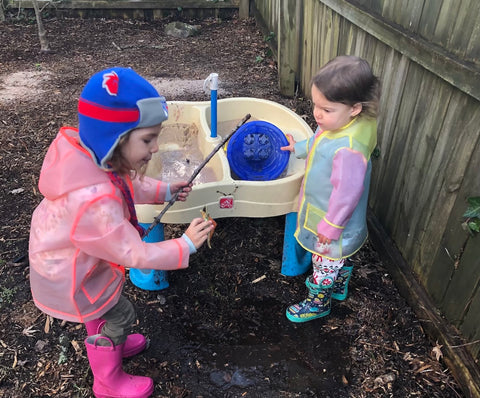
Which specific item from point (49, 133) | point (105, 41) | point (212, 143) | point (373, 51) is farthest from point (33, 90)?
point (373, 51)

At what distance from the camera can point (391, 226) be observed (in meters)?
2.76

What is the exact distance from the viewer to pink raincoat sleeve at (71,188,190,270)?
59.3 inches

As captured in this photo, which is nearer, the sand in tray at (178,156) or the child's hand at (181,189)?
the child's hand at (181,189)

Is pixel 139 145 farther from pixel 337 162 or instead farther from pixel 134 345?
pixel 134 345

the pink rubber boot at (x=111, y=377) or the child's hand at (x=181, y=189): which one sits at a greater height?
the child's hand at (x=181, y=189)

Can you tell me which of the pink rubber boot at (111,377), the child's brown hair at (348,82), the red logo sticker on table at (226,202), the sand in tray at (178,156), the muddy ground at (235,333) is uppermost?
the child's brown hair at (348,82)

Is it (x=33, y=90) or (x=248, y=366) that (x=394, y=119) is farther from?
(x=33, y=90)

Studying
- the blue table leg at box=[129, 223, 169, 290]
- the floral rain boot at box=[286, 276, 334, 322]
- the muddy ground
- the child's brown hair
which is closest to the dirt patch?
the muddy ground

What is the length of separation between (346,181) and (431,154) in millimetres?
601

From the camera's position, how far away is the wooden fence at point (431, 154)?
76.3 inches

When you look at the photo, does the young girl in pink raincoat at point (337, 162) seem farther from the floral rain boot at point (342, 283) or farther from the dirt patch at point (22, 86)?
the dirt patch at point (22, 86)

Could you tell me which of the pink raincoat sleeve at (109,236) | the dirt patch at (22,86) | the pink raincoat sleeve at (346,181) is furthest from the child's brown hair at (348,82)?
the dirt patch at (22,86)

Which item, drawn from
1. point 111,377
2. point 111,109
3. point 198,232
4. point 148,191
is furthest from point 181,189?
point 111,377

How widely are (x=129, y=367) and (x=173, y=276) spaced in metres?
0.65
